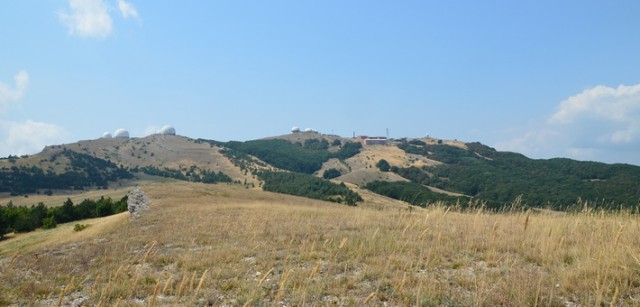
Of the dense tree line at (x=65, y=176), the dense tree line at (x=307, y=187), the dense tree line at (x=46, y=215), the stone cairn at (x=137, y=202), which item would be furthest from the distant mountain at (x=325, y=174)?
the stone cairn at (x=137, y=202)

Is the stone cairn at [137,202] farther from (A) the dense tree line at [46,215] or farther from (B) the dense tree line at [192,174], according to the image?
(B) the dense tree line at [192,174]

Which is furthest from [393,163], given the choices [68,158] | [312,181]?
[68,158]

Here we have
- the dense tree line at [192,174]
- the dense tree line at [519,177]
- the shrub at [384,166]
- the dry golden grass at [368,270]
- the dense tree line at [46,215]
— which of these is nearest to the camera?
the dry golden grass at [368,270]

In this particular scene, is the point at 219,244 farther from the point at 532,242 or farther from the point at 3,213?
the point at 3,213

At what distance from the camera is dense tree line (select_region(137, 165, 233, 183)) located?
15051 cm

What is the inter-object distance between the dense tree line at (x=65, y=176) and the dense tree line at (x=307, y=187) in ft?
194

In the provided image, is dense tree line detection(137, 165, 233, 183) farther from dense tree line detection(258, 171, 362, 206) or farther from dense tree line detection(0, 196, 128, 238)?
dense tree line detection(0, 196, 128, 238)

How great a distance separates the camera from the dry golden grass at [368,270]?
18.5 feet

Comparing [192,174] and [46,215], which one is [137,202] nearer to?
[46,215]

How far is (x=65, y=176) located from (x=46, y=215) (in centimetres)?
10184

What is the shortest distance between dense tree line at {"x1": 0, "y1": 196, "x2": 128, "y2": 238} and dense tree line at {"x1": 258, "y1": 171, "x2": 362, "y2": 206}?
150 feet

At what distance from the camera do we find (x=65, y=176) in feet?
471

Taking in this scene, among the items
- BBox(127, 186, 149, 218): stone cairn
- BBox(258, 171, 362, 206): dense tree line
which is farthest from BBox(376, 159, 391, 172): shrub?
BBox(127, 186, 149, 218): stone cairn

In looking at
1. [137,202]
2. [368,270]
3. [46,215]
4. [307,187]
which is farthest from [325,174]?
[368,270]
